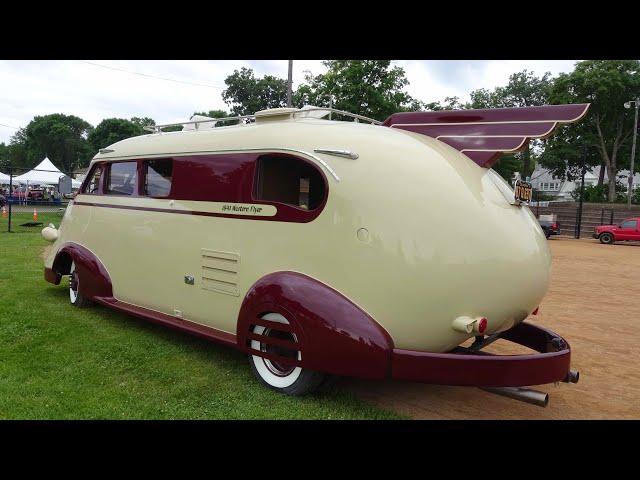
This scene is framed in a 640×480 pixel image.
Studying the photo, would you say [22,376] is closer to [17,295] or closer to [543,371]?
[17,295]

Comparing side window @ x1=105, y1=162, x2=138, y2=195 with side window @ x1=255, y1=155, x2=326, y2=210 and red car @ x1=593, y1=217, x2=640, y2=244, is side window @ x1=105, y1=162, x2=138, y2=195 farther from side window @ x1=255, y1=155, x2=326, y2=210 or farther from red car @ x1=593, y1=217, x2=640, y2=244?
red car @ x1=593, y1=217, x2=640, y2=244

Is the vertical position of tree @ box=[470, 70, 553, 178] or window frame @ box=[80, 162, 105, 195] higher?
tree @ box=[470, 70, 553, 178]

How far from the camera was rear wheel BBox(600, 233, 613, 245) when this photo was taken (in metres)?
24.8

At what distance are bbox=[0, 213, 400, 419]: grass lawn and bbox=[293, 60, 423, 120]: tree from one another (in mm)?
17381

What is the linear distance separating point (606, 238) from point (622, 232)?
820 mm

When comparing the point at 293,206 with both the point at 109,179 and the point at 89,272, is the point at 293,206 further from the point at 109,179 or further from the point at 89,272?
the point at 89,272

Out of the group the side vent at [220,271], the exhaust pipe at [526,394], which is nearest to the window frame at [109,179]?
the side vent at [220,271]

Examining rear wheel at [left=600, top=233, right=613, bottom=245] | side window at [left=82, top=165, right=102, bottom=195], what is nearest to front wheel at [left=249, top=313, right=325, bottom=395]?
side window at [left=82, top=165, right=102, bottom=195]

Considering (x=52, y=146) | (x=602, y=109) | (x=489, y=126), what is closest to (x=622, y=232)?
(x=602, y=109)

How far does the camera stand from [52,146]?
254 ft

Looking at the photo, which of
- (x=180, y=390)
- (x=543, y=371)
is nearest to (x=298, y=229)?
(x=180, y=390)

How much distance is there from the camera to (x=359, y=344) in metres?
3.65

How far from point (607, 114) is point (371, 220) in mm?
43397

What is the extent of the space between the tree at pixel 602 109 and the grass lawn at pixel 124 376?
128ft
